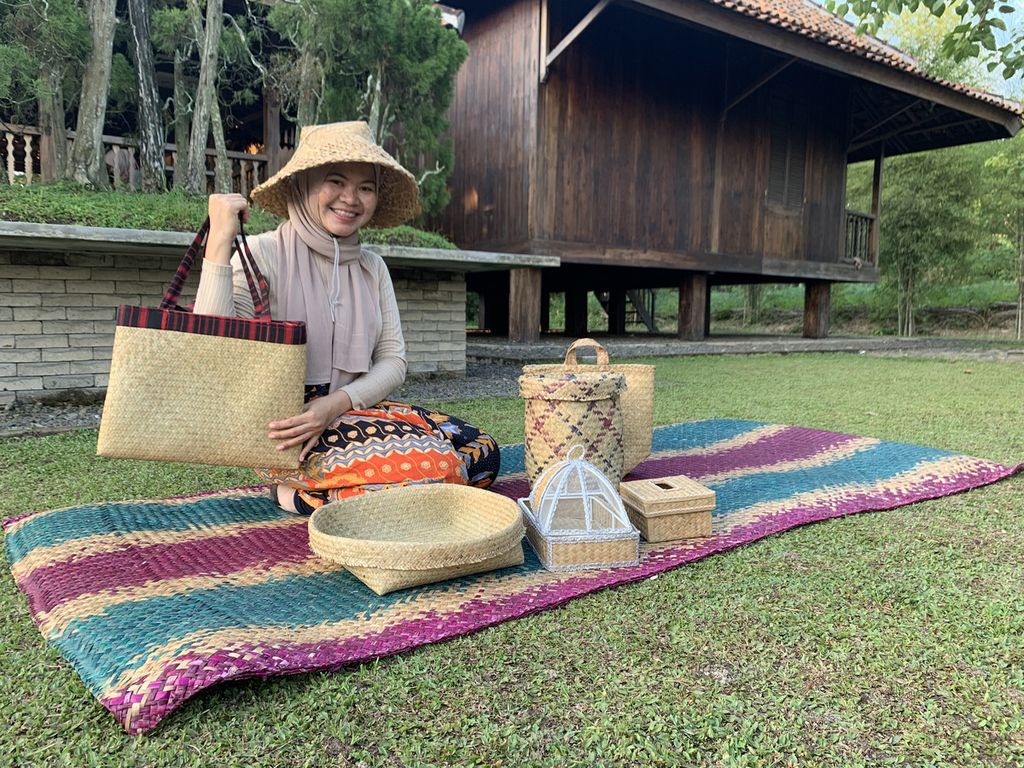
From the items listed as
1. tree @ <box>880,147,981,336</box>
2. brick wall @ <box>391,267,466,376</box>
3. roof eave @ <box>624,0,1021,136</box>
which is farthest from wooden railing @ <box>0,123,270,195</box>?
tree @ <box>880,147,981,336</box>

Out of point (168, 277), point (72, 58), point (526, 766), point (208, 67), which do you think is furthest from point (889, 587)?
point (72, 58)

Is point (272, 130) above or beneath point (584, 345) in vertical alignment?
above

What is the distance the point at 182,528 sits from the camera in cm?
185

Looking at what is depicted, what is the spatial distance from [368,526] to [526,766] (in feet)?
2.72

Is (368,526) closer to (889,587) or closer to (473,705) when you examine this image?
(473,705)

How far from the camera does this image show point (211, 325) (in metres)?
1.62

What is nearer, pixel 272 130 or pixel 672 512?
pixel 672 512

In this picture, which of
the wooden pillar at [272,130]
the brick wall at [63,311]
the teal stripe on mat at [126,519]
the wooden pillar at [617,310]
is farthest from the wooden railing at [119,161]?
the wooden pillar at [617,310]

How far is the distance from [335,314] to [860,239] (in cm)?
1097

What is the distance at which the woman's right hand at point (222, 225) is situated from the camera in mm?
1700

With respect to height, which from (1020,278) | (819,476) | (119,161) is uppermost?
(119,161)

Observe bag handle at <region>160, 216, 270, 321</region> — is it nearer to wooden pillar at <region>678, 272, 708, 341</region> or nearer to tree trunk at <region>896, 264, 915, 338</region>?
wooden pillar at <region>678, 272, 708, 341</region>

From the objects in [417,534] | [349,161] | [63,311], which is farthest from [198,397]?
[63,311]

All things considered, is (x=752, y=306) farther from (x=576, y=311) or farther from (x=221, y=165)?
(x=221, y=165)
